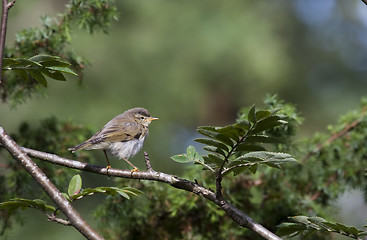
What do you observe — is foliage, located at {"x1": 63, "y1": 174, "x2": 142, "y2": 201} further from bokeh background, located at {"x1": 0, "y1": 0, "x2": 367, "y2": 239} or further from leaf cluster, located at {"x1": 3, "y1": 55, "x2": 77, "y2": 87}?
bokeh background, located at {"x1": 0, "y1": 0, "x2": 367, "y2": 239}

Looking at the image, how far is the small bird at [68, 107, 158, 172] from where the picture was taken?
2.95 meters

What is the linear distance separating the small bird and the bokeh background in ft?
10.3

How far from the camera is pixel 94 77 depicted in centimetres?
777

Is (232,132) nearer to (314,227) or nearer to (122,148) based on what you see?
(314,227)

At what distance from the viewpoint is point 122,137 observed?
128 inches

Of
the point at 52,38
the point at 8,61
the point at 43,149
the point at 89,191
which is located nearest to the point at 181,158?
the point at 89,191

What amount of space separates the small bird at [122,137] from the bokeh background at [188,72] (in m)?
3.13

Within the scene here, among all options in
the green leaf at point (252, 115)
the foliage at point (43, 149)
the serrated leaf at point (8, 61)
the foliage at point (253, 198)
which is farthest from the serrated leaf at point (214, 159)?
the foliage at point (43, 149)

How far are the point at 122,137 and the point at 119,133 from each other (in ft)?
0.19

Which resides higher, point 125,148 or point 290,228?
point 125,148

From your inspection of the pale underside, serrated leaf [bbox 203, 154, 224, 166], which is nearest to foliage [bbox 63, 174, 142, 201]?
serrated leaf [bbox 203, 154, 224, 166]

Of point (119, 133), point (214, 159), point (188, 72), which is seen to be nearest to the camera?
point (214, 159)

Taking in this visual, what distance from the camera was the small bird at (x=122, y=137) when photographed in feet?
9.69

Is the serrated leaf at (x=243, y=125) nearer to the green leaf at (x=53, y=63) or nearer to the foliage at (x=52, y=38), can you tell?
the green leaf at (x=53, y=63)
